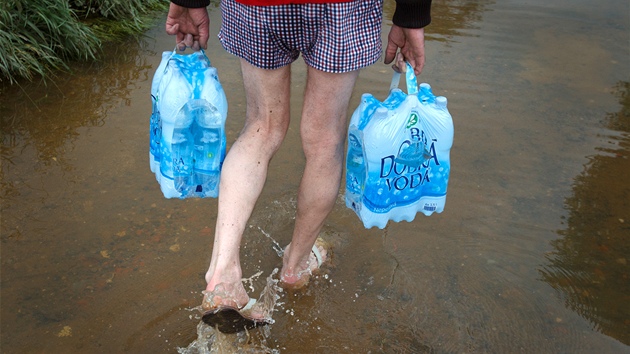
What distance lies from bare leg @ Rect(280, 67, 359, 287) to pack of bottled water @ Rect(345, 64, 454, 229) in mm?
118

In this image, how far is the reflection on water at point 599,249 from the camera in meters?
2.61

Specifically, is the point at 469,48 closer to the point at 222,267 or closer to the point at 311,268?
the point at 311,268

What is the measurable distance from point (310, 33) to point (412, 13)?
34 cm

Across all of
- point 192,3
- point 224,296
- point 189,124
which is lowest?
point 224,296

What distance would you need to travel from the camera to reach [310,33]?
6.76 ft

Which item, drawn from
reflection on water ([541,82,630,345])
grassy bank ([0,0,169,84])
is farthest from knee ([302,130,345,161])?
grassy bank ([0,0,169,84])

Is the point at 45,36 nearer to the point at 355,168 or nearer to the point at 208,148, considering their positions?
the point at 208,148

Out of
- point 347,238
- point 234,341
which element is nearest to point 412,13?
point 347,238

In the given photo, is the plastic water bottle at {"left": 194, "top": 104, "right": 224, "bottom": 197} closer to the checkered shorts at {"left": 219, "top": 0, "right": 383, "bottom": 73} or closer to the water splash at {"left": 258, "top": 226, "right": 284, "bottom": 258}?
the checkered shorts at {"left": 219, "top": 0, "right": 383, "bottom": 73}

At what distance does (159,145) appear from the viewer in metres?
2.52

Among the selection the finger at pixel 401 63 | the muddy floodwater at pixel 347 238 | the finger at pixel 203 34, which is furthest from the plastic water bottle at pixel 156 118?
the finger at pixel 401 63

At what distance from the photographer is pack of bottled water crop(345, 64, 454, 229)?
2.32 m

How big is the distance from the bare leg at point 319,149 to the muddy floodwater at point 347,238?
0.99 feet

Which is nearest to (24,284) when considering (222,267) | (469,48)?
(222,267)
